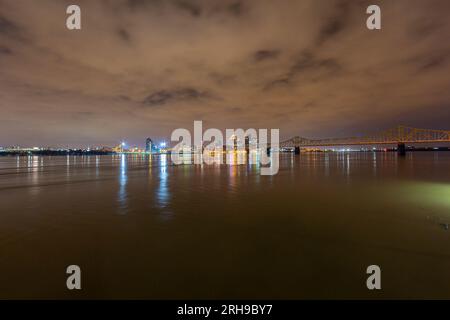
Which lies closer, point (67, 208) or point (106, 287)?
point (106, 287)

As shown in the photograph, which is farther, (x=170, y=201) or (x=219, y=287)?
(x=170, y=201)

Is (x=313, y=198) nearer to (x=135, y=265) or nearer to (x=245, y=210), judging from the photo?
(x=245, y=210)

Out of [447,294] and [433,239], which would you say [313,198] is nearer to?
[433,239]

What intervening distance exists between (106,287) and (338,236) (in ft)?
19.7

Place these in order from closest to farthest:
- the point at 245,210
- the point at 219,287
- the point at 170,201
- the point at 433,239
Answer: the point at 219,287, the point at 433,239, the point at 245,210, the point at 170,201

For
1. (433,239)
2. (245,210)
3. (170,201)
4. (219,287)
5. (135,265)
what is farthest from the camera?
(170,201)

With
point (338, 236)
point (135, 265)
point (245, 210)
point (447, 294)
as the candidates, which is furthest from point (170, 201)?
point (447, 294)

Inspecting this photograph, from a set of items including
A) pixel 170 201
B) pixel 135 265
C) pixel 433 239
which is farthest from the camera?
pixel 170 201

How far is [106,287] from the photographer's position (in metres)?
4.62
